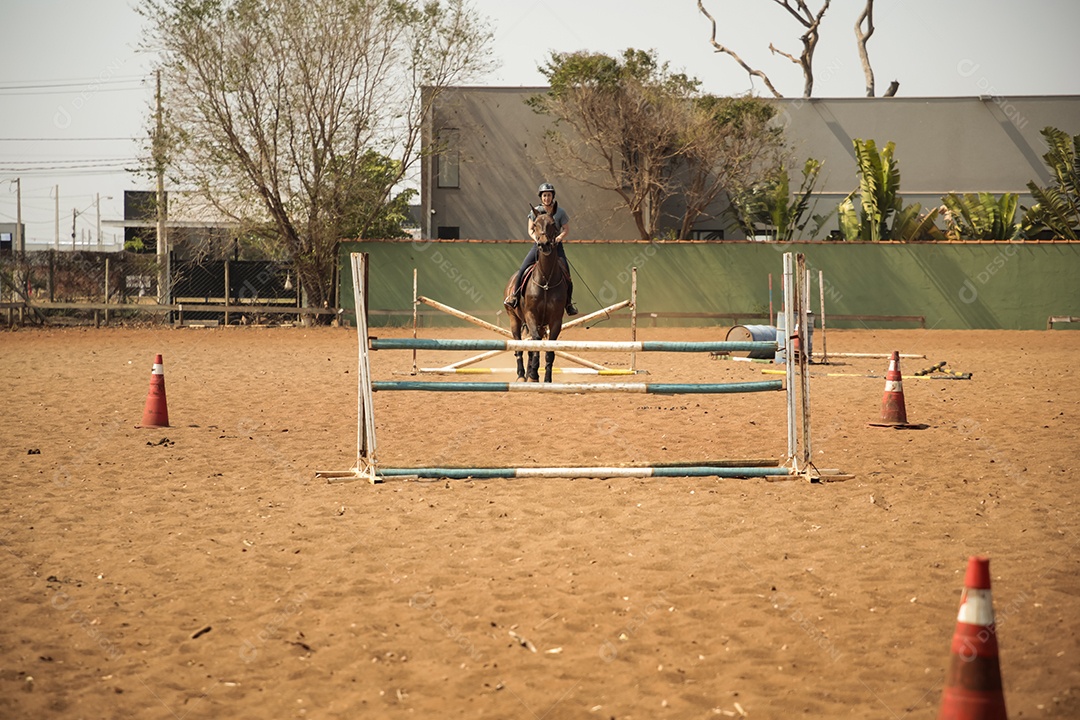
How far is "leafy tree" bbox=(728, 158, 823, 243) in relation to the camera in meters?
32.0

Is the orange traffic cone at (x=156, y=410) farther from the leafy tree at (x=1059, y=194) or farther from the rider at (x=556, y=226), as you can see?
the leafy tree at (x=1059, y=194)

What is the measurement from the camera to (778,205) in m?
31.8

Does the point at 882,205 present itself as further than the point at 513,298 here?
Yes

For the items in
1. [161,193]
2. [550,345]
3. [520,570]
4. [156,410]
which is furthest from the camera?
[161,193]

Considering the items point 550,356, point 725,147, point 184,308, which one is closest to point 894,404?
point 550,356

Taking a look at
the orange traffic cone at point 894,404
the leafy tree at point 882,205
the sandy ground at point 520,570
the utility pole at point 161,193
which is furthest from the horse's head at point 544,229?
the leafy tree at point 882,205

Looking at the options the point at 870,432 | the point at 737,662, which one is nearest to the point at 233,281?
the point at 870,432

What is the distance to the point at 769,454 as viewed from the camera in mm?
9000

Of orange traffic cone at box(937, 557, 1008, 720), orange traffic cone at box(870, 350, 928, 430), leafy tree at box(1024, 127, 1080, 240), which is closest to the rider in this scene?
orange traffic cone at box(870, 350, 928, 430)

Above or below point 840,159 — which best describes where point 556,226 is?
below

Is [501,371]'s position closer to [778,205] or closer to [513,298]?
[513,298]

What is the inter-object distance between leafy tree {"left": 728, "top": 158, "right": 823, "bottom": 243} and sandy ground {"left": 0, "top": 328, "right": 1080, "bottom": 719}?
70.9 ft

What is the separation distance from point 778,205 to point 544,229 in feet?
67.6

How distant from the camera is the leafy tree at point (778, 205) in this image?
32.0 meters
